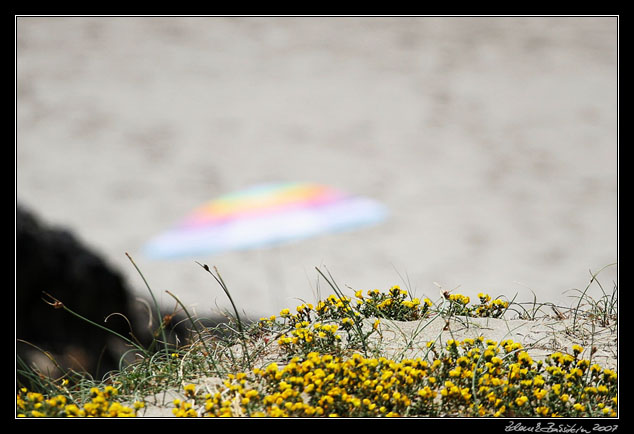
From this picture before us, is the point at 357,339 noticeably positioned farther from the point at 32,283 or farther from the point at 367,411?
the point at 32,283

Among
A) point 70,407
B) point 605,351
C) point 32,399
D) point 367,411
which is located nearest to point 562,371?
point 605,351

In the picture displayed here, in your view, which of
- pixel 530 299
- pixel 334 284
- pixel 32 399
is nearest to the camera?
pixel 32 399

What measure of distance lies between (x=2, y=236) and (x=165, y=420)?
153 centimetres

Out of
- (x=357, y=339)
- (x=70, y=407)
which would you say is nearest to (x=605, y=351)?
(x=357, y=339)

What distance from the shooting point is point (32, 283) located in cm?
619

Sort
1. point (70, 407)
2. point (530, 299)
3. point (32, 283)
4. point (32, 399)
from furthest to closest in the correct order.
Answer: point (32, 283) < point (530, 299) < point (32, 399) < point (70, 407)

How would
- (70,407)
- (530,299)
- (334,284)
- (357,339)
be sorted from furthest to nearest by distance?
(530,299) < (334,284) < (357,339) < (70,407)

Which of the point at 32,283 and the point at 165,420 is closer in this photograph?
the point at 165,420

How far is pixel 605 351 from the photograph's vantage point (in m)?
3.21

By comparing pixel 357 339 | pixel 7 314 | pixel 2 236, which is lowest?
pixel 357 339

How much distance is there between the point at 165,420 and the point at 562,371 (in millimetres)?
1707

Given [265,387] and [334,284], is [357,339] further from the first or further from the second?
[265,387]

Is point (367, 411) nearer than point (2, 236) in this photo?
Yes

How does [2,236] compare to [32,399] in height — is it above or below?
above
